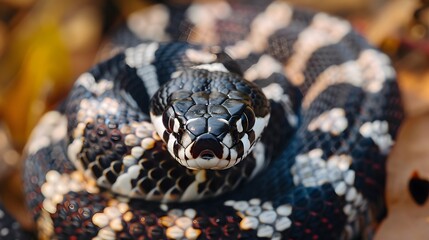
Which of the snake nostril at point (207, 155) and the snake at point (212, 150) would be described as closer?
the snake nostril at point (207, 155)

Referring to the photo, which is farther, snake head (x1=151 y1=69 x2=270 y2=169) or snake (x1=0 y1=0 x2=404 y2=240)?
snake (x1=0 y1=0 x2=404 y2=240)

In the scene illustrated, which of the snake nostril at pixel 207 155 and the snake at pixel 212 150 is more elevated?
the snake nostril at pixel 207 155

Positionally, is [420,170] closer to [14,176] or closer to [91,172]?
[91,172]

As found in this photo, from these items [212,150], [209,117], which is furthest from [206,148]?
[209,117]

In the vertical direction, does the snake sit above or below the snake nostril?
below

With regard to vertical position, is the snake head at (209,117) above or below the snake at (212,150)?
above

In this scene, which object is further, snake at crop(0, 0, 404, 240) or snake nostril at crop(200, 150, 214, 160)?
snake at crop(0, 0, 404, 240)

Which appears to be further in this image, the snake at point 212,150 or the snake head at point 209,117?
the snake at point 212,150

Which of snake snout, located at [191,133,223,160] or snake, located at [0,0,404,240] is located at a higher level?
snake snout, located at [191,133,223,160]

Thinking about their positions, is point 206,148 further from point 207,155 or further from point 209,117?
point 209,117
